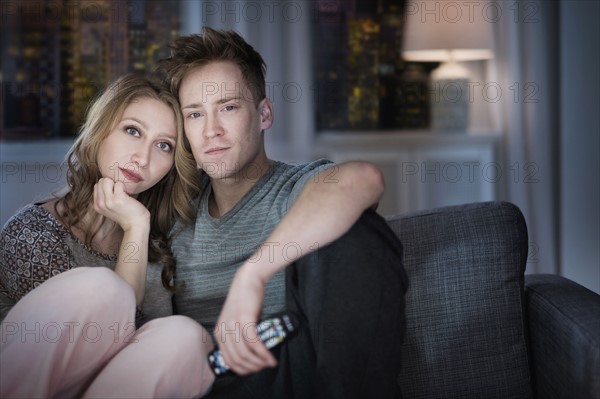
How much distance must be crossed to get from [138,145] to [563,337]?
92 cm

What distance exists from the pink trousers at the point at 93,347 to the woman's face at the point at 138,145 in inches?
13.7

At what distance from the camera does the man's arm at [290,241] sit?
4.33 ft

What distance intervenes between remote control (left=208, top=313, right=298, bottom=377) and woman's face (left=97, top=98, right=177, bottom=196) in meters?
0.47

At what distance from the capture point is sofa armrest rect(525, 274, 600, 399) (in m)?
1.40

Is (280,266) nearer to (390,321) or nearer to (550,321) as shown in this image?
(390,321)

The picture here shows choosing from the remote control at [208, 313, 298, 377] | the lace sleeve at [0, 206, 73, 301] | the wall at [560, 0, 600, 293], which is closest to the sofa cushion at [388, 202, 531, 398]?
the remote control at [208, 313, 298, 377]

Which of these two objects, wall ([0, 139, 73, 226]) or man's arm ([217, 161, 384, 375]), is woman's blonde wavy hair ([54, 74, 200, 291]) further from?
wall ([0, 139, 73, 226])

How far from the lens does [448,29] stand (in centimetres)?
342

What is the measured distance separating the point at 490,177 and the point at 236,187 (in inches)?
83.2

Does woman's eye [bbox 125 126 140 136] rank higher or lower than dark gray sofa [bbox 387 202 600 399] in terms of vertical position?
higher

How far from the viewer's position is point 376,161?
12.0ft

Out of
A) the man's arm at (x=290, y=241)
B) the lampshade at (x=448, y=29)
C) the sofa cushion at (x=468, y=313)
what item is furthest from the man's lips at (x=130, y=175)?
the lampshade at (x=448, y=29)

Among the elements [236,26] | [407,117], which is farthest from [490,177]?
[236,26]

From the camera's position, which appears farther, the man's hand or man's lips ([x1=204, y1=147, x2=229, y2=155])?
man's lips ([x1=204, y1=147, x2=229, y2=155])
